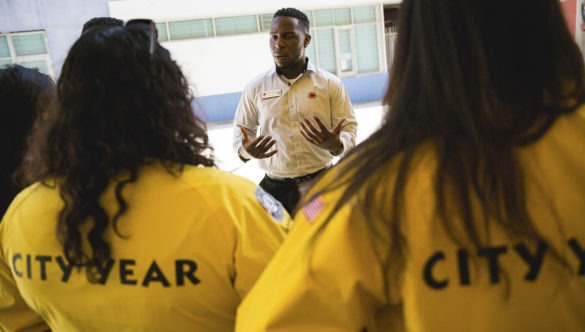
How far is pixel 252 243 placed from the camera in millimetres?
998

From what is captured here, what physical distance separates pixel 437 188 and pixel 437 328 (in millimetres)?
255

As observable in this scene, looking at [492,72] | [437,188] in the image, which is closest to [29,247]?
[437,188]

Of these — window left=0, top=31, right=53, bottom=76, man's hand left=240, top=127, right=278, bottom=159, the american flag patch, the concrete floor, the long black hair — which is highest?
window left=0, top=31, right=53, bottom=76

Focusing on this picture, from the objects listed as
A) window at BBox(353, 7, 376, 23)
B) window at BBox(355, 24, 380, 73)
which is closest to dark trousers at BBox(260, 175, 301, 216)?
window at BBox(355, 24, 380, 73)

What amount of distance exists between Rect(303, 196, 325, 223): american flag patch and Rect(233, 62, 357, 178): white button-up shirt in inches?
69.7

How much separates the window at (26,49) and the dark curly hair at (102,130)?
10.3 m

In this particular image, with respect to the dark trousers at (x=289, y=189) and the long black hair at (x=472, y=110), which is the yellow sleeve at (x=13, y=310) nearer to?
the long black hair at (x=472, y=110)

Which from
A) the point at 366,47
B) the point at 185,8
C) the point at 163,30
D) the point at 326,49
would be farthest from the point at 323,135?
the point at 366,47

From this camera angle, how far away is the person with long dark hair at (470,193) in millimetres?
727

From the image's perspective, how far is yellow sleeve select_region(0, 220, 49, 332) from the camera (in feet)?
3.82

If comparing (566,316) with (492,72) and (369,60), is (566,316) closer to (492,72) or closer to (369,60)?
(492,72)

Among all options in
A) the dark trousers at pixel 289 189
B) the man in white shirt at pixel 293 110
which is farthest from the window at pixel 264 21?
the dark trousers at pixel 289 189

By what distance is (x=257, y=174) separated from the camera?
564cm

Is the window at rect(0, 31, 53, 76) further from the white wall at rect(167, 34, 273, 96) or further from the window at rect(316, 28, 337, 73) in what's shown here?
the window at rect(316, 28, 337, 73)
